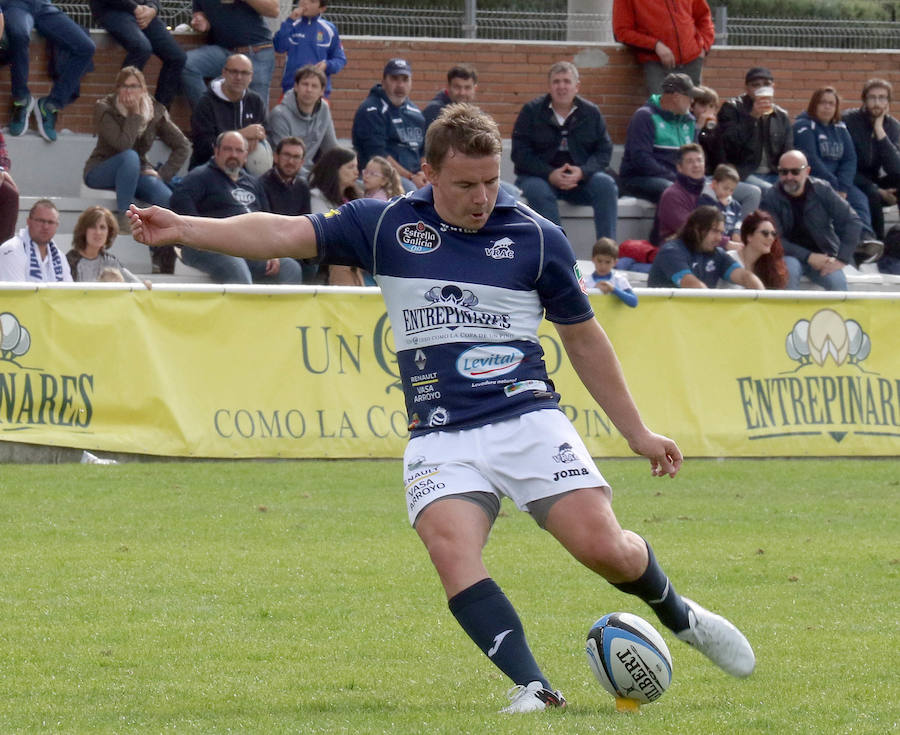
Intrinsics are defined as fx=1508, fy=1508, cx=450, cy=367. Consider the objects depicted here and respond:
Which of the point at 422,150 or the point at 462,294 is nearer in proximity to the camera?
the point at 462,294

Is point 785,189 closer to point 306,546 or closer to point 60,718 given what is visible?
point 306,546

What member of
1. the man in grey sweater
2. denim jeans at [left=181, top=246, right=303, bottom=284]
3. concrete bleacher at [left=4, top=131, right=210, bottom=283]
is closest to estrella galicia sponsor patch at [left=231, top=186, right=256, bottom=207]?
denim jeans at [left=181, top=246, right=303, bottom=284]

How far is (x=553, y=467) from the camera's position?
5262 mm

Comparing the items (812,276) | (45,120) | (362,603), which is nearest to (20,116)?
(45,120)

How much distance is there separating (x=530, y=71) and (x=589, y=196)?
12.7ft

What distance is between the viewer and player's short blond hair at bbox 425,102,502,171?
5145 mm

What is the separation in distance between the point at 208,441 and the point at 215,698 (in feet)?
22.8

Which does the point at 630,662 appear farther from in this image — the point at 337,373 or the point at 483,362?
the point at 337,373

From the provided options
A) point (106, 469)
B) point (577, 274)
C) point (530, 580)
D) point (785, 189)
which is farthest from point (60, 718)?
point (785, 189)

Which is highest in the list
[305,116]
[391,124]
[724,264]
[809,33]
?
[809,33]

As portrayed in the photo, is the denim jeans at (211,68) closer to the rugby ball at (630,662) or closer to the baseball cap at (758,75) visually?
the baseball cap at (758,75)

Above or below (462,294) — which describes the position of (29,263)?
below

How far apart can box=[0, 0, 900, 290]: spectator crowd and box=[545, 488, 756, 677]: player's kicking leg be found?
→ 7.78 m

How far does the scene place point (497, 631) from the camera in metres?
5.14
